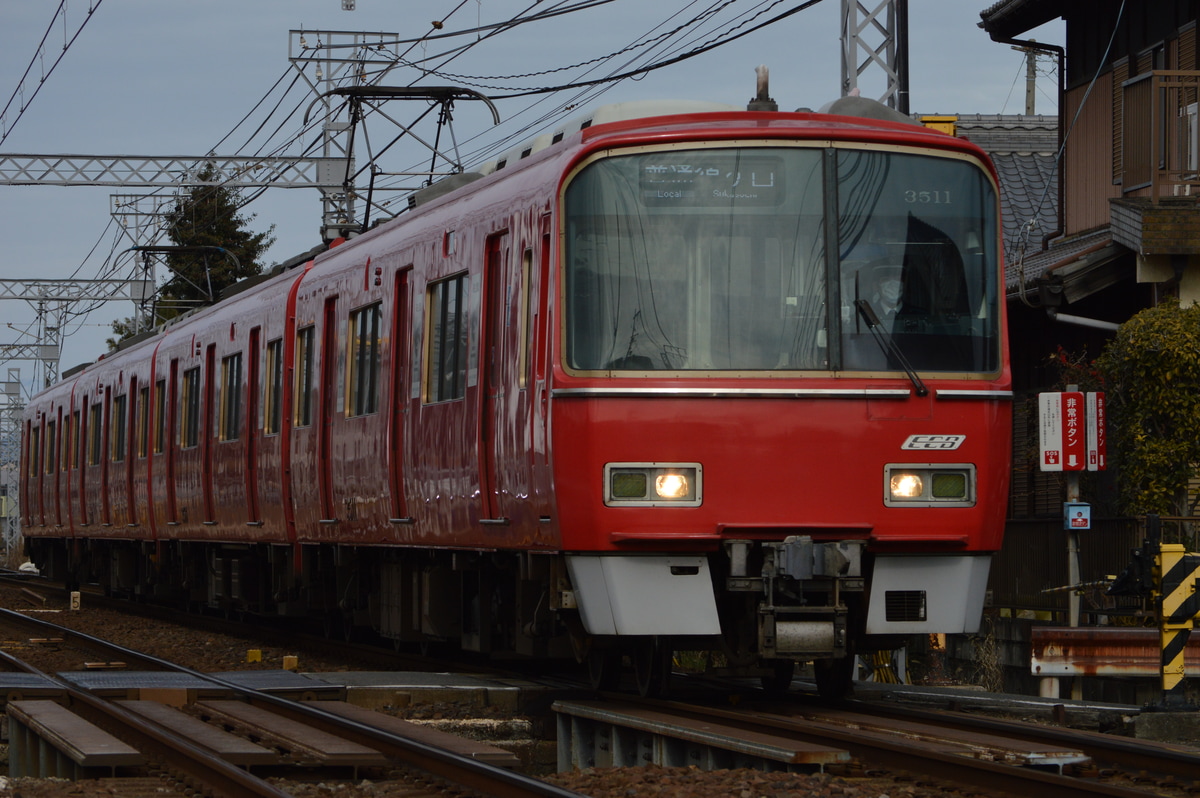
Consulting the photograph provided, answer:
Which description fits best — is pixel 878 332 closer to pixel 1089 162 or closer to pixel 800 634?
pixel 800 634

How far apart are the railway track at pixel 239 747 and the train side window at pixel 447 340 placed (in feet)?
7.01

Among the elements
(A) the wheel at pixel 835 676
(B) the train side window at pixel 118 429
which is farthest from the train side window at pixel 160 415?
(A) the wheel at pixel 835 676

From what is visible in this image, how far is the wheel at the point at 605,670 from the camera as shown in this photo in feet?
33.8

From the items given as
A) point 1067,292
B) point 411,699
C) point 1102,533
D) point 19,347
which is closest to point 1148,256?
point 1067,292

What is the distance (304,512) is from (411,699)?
459 centimetres

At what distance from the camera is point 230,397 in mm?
18047

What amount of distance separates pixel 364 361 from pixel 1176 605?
19.4ft

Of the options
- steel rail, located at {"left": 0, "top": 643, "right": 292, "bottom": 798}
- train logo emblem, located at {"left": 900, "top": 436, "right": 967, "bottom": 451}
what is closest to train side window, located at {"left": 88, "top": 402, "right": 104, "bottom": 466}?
steel rail, located at {"left": 0, "top": 643, "right": 292, "bottom": 798}

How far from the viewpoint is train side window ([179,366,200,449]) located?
64.0ft

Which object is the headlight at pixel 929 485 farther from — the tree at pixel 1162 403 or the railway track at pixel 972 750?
the tree at pixel 1162 403

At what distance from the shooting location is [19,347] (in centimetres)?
6850

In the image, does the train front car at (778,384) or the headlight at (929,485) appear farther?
the headlight at (929,485)

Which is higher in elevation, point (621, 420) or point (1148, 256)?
point (1148, 256)

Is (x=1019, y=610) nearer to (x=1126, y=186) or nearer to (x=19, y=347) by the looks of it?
(x=1126, y=186)
